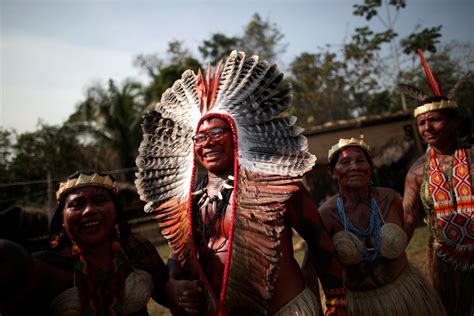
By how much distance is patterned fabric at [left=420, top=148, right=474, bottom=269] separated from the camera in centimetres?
317

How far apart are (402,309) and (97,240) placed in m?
2.21

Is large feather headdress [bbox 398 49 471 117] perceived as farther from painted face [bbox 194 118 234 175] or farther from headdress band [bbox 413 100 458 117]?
painted face [bbox 194 118 234 175]

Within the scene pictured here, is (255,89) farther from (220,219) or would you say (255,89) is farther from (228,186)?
(220,219)

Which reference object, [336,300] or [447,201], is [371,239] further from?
[447,201]

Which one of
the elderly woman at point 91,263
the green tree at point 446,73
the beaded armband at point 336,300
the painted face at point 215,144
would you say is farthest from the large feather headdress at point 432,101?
the green tree at point 446,73

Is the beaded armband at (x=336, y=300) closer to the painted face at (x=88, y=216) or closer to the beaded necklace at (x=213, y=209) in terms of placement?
the beaded necklace at (x=213, y=209)

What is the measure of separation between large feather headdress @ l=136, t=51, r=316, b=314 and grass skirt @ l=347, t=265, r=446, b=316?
1395 mm

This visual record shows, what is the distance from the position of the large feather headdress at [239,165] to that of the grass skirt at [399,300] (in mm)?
1395

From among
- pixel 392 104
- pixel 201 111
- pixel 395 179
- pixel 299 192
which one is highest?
pixel 392 104

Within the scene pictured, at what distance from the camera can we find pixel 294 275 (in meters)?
1.94

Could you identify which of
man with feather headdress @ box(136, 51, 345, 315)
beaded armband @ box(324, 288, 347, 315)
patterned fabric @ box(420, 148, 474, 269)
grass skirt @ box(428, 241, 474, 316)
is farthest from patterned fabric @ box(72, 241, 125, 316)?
grass skirt @ box(428, 241, 474, 316)

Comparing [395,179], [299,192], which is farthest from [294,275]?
[395,179]

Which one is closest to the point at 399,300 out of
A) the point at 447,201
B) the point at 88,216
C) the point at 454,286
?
the point at 454,286

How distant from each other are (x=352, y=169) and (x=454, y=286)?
1.61 m
